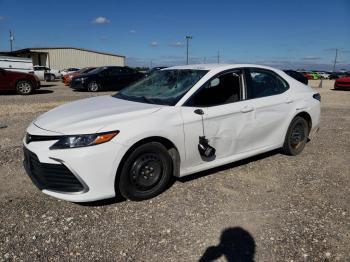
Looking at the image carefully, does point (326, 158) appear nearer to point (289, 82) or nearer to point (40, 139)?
point (289, 82)

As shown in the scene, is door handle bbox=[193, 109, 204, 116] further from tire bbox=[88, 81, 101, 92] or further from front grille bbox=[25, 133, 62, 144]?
tire bbox=[88, 81, 101, 92]

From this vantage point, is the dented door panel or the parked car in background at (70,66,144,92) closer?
the dented door panel

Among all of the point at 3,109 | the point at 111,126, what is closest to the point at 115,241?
the point at 111,126

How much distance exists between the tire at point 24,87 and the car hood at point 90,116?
13.2 metres

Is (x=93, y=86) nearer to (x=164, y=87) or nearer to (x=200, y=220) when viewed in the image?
(x=164, y=87)

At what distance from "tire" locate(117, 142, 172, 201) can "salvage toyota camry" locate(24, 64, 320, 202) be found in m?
0.01

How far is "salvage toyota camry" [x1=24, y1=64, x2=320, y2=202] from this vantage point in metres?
3.53

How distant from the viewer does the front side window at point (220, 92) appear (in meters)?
4.31

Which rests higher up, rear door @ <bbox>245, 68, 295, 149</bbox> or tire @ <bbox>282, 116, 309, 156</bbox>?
rear door @ <bbox>245, 68, 295, 149</bbox>

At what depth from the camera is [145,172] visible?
3916mm

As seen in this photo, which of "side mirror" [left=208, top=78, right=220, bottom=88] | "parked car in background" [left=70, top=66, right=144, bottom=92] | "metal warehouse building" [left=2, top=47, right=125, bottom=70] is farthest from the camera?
"metal warehouse building" [left=2, top=47, right=125, bottom=70]

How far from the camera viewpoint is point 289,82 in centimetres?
560

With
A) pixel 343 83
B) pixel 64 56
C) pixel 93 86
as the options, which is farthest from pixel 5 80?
pixel 64 56

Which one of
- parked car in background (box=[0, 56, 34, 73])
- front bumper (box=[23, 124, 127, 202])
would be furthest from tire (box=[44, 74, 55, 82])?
front bumper (box=[23, 124, 127, 202])
